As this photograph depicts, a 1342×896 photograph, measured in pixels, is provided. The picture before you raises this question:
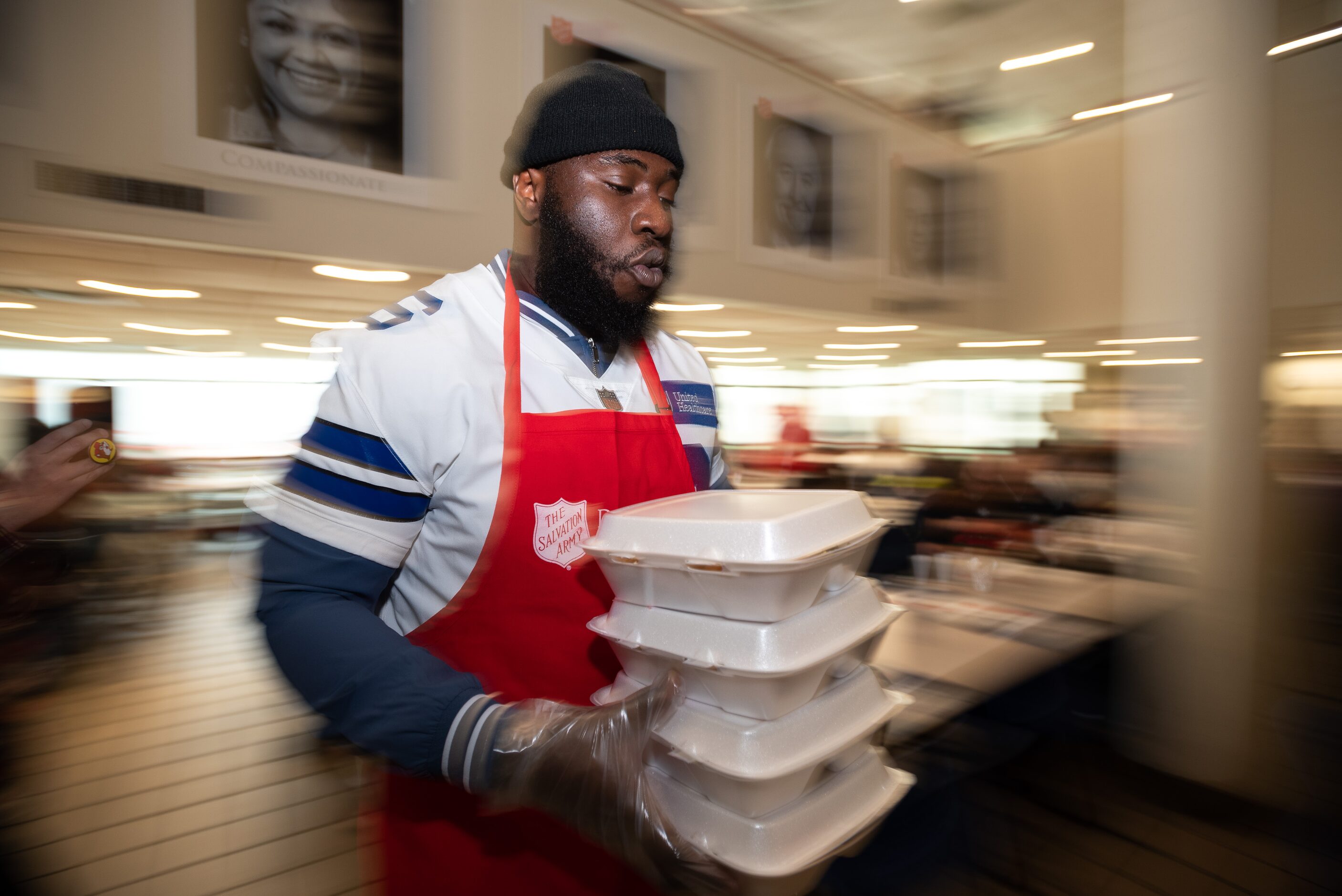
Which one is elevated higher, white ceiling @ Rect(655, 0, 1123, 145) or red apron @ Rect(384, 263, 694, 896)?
white ceiling @ Rect(655, 0, 1123, 145)

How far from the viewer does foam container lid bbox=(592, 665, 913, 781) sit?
0.64m

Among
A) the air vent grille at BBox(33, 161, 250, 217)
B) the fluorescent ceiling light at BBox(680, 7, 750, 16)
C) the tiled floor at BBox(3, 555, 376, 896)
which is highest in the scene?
the fluorescent ceiling light at BBox(680, 7, 750, 16)

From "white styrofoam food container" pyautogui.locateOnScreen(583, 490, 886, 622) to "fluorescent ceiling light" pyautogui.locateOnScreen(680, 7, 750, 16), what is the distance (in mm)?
3832

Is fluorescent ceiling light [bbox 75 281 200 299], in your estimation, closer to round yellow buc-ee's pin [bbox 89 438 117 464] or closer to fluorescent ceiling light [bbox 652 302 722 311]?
round yellow buc-ee's pin [bbox 89 438 117 464]

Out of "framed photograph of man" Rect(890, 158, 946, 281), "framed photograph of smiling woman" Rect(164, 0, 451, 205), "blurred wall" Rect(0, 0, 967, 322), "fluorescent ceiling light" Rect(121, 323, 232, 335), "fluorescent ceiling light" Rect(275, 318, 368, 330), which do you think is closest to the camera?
"blurred wall" Rect(0, 0, 967, 322)

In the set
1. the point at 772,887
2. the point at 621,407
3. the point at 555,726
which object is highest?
the point at 621,407

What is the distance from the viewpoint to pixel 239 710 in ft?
11.6

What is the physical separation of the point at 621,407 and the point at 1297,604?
22.9 ft

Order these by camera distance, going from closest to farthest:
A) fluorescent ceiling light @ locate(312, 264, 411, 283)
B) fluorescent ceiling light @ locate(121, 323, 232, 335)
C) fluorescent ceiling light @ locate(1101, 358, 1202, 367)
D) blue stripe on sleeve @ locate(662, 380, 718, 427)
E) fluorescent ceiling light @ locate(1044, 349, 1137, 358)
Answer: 1. blue stripe on sleeve @ locate(662, 380, 718, 427)
2. fluorescent ceiling light @ locate(1101, 358, 1202, 367)
3. fluorescent ceiling light @ locate(312, 264, 411, 283)
4. fluorescent ceiling light @ locate(121, 323, 232, 335)
5. fluorescent ceiling light @ locate(1044, 349, 1137, 358)

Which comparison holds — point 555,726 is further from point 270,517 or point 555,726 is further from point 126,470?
point 126,470

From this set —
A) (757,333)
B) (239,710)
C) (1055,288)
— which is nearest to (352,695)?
(239,710)

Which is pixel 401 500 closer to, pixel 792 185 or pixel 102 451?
pixel 102 451

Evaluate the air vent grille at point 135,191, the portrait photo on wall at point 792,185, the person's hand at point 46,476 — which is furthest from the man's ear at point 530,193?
the portrait photo on wall at point 792,185

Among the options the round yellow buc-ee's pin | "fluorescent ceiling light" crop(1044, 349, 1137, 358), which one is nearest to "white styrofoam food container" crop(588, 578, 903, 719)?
the round yellow buc-ee's pin
